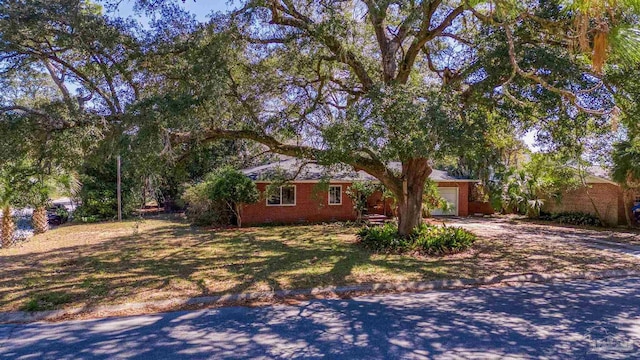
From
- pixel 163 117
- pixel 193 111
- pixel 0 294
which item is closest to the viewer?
pixel 0 294

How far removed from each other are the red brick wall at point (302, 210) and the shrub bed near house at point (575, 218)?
10601 millimetres

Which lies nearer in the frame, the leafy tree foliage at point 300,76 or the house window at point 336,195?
the leafy tree foliage at point 300,76

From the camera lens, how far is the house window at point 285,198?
2028cm

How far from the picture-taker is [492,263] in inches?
402

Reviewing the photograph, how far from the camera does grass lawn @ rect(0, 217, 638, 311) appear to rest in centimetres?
770

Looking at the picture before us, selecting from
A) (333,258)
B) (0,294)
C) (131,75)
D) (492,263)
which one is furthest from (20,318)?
(492,263)

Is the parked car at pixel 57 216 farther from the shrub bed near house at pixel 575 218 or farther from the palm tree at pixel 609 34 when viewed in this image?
the shrub bed near house at pixel 575 218

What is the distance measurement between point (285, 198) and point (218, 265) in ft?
34.2

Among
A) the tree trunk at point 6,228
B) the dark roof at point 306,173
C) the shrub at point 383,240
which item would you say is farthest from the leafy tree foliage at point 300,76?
the tree trunk at point 6,228

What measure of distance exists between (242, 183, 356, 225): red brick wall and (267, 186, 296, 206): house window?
152 millimetres

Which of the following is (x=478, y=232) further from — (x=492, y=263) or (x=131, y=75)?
(x=131, y=75)

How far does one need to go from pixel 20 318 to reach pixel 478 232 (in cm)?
1533

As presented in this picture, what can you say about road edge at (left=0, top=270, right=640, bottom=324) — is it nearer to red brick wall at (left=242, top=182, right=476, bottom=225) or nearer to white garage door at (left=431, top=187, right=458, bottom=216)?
red brick wall at (left=242, top=182, right=476, bottom=225)

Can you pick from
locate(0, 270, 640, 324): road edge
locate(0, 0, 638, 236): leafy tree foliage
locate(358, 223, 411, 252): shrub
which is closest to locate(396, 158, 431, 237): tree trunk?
locate(358, 223, 411, 252): shrub
